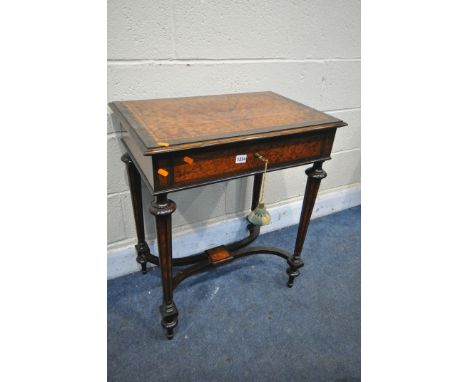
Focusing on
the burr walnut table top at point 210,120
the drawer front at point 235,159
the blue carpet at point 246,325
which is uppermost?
the burr walnut table top at point 210,120

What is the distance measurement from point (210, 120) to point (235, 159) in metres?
0.17

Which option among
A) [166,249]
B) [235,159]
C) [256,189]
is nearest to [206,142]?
[235,159]

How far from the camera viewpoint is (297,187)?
1.96m

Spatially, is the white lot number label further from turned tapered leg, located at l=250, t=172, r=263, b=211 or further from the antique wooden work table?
turned tapered leg, located at l=250, t=172, r=263, b=211

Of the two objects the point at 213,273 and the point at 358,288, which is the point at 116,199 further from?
the point at 358,288

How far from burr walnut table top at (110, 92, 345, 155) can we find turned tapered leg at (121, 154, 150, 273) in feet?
0.83

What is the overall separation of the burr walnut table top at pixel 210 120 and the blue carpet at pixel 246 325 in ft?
2.75

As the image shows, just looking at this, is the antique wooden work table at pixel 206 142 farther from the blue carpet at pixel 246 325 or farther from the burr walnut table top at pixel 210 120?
the blue carpet at pixel 246 325

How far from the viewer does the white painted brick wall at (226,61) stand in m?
1.20

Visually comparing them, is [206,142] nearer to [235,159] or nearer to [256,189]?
[235,159]

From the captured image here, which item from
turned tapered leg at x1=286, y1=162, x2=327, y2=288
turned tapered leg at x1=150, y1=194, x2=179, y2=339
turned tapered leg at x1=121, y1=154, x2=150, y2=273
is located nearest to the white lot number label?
turned tapered leg at x1=150, y1=194, x2=179, y2=339

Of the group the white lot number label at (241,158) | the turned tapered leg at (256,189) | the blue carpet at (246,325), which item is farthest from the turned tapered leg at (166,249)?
the turned tapered leg at (256,189)

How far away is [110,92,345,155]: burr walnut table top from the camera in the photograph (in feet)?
2.97

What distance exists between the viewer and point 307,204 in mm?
1351
